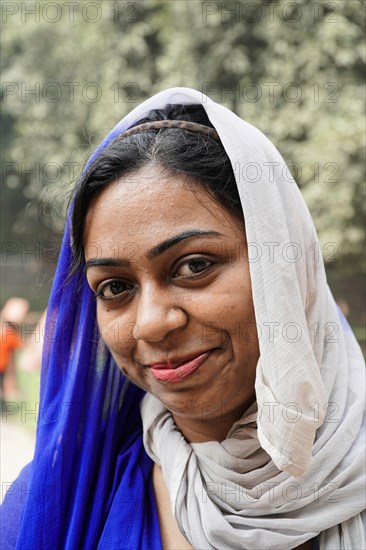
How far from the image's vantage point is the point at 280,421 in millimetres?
1352

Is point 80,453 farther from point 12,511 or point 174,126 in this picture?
point 174,126

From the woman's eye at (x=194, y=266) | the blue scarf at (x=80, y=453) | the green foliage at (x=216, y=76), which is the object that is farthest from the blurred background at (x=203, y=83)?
the woman's eye at (x=194, y=266)

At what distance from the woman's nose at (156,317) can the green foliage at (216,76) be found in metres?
5.90

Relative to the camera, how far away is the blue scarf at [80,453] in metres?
1.59

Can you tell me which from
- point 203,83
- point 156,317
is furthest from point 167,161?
point 203,83

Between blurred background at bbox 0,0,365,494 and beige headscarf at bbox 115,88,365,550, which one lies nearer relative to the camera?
beige headscarf at bbox 115,88,365,550

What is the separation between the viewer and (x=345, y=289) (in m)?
8.98

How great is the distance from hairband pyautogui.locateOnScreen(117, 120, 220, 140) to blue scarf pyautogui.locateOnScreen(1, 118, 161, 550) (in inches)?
2.7

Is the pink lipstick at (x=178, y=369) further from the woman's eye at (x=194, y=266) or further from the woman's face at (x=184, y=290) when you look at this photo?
the woman's eye at (x=194, y=266)

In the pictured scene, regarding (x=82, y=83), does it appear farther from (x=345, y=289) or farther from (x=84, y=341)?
(x=84, y=341)

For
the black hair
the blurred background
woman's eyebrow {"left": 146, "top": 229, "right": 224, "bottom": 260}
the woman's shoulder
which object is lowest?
the woman's shoulder

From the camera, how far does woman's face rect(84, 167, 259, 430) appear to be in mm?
1415

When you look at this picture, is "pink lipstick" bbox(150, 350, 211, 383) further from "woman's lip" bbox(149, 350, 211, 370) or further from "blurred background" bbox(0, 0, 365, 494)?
"blurred background" bbox(0, 0, 365, 494)

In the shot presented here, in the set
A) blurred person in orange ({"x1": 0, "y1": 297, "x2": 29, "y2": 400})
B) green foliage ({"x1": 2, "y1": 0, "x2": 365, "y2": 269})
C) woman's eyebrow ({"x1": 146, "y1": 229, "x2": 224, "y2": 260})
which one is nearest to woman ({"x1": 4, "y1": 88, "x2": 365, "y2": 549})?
woman's eyebrow ({"x1": 146, "y1": 229, "x2": 224, "y2": 260})
